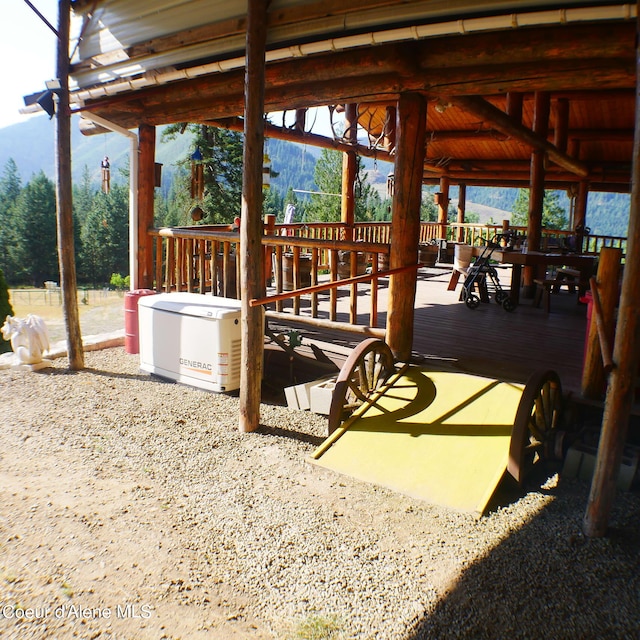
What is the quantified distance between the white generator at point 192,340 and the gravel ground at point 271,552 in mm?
1063

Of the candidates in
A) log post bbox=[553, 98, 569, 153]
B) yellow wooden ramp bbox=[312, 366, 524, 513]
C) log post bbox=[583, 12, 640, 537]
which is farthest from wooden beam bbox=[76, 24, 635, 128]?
log post bbox=[553, 98, 569, 153]

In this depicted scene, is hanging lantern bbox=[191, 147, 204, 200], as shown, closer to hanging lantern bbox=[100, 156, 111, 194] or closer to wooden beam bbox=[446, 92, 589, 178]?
hanging lantern bbox=[100, 156, 111, 194]

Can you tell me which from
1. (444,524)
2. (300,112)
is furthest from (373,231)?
(444,524)

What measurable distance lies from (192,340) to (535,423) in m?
3.29

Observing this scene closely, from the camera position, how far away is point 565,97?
9.88 meters

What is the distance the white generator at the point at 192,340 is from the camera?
5.39 metres

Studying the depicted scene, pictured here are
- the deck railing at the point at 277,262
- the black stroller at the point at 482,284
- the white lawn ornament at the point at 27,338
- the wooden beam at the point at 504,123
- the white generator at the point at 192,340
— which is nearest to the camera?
the white generator at the point at 192,340

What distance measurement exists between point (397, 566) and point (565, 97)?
9.54 meters

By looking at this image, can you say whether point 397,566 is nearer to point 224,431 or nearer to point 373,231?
point 224,431

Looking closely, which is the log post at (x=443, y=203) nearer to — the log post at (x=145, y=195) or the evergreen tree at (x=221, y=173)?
the log post at (x=145, y=195)

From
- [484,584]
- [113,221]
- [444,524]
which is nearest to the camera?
[484,584]

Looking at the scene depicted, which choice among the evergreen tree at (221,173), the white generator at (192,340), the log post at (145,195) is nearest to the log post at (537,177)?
the white generator at (192,340)

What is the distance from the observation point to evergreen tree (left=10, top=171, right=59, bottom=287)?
189ft

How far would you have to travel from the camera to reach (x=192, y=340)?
5625 mm
